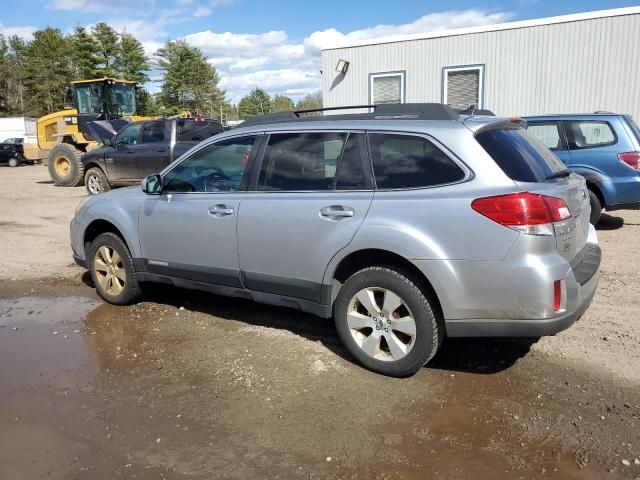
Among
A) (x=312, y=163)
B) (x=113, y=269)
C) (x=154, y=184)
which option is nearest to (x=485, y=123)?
(x=312, y=163)

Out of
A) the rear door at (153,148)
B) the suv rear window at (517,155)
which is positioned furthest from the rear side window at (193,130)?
the suv rear window at (517,155)

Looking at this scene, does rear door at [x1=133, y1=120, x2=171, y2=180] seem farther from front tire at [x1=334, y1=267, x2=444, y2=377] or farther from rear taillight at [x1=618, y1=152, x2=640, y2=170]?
front tire at [x1=334, y1=267, x2=444, y2=377]

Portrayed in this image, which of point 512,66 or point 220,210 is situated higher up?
point 512,66

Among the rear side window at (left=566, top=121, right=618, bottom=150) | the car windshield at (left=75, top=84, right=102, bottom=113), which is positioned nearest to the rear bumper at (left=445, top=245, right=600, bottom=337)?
the rear side window at (left=566, top=121, right=618, bottom=150)

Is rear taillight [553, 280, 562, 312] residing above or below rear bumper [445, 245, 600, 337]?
above

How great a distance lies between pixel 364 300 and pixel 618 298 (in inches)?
110

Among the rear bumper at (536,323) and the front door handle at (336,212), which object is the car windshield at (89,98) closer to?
A: the front door handle at (336,212)

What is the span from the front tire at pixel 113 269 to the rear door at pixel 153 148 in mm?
7349

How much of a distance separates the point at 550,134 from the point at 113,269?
6.27m

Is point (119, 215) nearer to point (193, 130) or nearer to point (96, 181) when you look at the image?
point (193, 130)

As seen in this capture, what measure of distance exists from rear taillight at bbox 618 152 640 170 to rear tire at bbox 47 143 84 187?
14.5m

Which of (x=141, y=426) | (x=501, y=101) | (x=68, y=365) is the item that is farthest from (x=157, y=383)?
(x=501, y=101)

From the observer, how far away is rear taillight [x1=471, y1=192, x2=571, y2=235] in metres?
3.22

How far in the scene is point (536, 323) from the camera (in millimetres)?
3281
